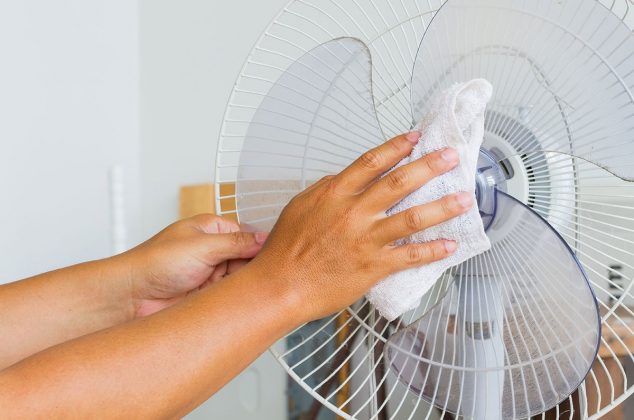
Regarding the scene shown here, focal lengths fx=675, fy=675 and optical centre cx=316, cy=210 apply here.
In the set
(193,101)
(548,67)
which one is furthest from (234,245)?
(193,101)

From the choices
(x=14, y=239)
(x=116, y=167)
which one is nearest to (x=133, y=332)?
(x=14, y=239)

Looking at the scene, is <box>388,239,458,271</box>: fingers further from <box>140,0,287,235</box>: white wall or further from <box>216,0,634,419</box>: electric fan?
<box>140,0,287,235</box>: white wall

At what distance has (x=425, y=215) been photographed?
1.90 feet

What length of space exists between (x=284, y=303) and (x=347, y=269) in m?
0.06

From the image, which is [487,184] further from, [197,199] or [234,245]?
[197,199]

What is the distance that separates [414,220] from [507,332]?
18 cm

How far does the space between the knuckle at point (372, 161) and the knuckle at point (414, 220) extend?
6 centimetres

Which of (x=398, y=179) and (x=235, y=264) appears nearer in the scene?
(x=398, y=179)

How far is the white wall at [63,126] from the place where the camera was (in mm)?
1744

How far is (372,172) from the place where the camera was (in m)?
0.61

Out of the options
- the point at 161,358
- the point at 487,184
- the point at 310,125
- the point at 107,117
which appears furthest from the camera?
the point at 107,117

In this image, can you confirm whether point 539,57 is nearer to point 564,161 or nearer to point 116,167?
point 564,161

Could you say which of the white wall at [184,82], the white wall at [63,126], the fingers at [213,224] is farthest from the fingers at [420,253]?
the white wall at [63,126]

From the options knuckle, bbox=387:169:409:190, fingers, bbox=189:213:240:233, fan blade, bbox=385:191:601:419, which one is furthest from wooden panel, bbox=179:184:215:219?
knuckle, bbox=387:169:409:190
